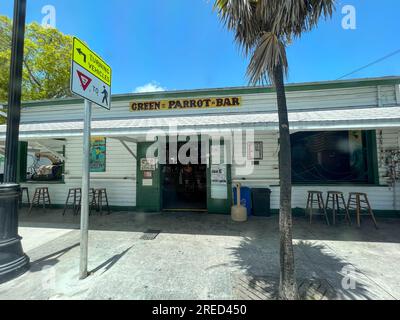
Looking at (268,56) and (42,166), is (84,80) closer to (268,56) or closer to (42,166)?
(268,56)

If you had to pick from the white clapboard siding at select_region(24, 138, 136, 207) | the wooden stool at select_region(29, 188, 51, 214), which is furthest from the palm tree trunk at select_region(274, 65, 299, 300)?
the wooden stool at select_region(29, 188, 51, 214)

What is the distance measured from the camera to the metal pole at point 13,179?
10.5 feet

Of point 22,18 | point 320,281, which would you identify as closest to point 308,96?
point 320,281

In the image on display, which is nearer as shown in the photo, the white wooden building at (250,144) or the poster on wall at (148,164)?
the white wooden building at (250,144)

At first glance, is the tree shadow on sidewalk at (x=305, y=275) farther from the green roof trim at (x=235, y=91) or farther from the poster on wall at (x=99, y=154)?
the poster on wall at (x=99, y=154)

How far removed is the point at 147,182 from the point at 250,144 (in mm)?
4161

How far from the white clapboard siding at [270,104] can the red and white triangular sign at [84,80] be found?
4922mm

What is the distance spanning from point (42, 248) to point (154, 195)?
363 centimetres

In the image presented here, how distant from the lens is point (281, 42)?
111 inches

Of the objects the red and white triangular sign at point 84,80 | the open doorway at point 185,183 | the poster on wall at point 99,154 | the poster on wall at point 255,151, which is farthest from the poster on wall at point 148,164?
the red and white triangular sign at point 84,80

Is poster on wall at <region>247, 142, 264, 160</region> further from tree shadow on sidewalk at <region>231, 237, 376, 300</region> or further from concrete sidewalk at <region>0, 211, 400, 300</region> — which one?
tree shadow on sidewalk at <region>231, 237, 376, 300</region>

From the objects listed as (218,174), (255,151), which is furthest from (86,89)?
(255,151)
